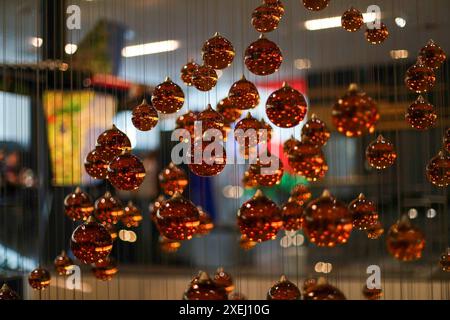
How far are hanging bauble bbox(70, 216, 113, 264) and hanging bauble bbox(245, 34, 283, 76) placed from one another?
96 cm

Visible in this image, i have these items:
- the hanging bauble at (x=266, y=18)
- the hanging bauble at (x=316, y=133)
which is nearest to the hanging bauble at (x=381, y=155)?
the hanging bauble at (x=316, y=133)

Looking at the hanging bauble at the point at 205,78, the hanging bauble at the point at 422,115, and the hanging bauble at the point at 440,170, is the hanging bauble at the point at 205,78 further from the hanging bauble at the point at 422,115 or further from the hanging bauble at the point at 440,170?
the hanging bauble at the point at 440,170

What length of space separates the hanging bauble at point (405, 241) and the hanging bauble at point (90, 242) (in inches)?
49.1

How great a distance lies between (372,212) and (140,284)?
4.38m

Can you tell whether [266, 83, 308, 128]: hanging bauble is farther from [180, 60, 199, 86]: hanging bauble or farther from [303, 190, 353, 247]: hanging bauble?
[180, 60, 199, 86]: hanging bauble

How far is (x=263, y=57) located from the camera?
2486mm

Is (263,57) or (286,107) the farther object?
(263,57)

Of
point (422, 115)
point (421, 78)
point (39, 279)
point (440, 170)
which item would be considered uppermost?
point (421, 78)

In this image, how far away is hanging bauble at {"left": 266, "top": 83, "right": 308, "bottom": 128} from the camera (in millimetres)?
2285

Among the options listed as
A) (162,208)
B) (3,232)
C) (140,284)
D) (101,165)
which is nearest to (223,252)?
(140,284)

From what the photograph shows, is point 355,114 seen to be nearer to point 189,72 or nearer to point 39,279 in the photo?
point 189,72

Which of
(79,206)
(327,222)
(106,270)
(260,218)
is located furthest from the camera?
(106,270)

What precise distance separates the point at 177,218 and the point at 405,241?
33.3 inches

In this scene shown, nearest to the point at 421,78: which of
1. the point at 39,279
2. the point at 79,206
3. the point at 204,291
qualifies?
the point at 204,291
